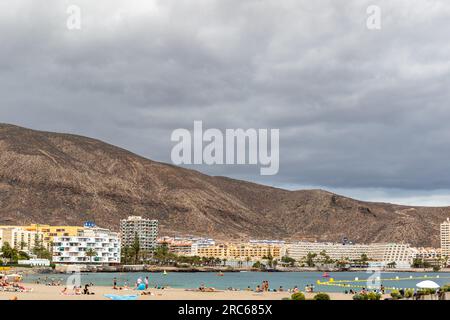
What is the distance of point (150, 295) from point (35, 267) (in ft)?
424

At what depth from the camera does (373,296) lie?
5541cm
